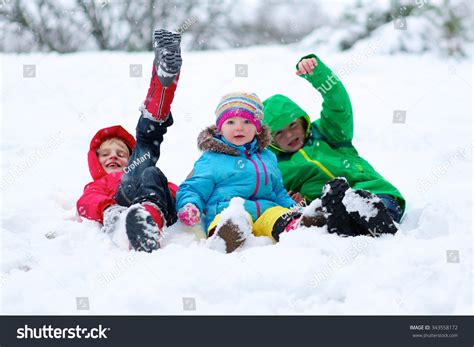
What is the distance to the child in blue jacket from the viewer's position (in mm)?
2504

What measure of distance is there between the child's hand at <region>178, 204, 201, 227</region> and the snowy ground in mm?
90

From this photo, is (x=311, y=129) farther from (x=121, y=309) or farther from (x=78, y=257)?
(x=121, y=309)

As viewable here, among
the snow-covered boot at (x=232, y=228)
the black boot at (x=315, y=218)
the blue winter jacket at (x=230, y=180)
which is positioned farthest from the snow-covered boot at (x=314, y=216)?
the blue winter jacket at (x=230, y=180)

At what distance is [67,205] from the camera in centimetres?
312

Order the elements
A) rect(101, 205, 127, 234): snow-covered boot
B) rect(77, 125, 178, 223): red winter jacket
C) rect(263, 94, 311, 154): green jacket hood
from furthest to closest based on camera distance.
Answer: rect(263, 94, 311, 154): green jacket hood
rect(77, 125, 178, 223): red winter jacket
rect(101, 205, 127, 234): snow-covered boot

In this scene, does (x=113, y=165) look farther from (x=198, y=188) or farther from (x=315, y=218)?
(x=315, y=218)

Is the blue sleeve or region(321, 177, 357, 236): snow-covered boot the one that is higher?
the blue sleeve

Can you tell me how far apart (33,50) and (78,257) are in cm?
460

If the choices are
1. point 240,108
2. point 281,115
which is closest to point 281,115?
point 281,115

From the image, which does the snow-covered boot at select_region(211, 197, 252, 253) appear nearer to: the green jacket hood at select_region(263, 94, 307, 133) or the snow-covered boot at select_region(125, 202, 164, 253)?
the snow-covered boot at select_region(125, 202, 164, 253)

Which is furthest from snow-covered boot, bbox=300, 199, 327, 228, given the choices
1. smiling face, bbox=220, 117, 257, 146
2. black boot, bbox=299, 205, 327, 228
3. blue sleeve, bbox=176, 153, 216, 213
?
smiling face, bbox=220, 117, 257, 146

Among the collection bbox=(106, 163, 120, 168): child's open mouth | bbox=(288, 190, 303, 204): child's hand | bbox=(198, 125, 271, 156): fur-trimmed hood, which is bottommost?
bbox=(288, 190, 303, 204): child's hand

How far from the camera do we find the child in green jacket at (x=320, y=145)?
9.75ft

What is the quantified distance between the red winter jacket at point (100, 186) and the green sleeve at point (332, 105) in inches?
32.7
